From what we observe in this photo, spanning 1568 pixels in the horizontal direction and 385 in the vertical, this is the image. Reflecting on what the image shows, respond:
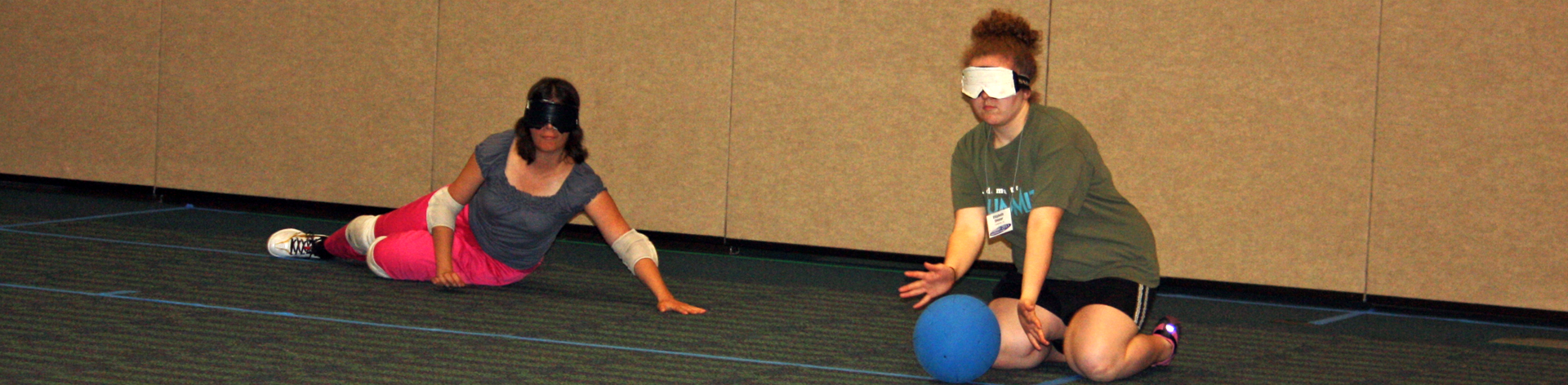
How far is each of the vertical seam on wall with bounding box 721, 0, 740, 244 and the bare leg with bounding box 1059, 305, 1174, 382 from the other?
10.1ft

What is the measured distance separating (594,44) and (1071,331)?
364cm

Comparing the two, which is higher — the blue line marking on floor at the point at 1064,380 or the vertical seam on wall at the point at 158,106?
the vertical seam on wall at the point at 158,106

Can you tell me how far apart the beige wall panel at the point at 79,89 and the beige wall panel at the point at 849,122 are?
11.4 feet

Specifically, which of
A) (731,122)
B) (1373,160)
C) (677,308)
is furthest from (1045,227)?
(731,122)

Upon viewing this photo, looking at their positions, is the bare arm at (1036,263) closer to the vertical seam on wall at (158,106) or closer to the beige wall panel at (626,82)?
the beige wall panel at (626,82)

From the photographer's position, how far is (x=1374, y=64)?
5.23 metres

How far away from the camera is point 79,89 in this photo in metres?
7.26

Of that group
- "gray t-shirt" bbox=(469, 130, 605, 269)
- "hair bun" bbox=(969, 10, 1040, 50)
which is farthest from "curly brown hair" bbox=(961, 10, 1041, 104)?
"gray t-shirt" bbox=(469, 130, 605, 269)

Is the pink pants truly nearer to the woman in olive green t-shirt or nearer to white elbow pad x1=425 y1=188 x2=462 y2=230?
white elbow pad x1=425 y1=188 x2=462 y2=230

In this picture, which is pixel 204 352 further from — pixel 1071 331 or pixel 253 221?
pixel 253 221

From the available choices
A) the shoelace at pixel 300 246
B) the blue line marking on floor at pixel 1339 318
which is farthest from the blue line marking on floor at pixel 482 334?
Answer: the blue line marking on floor at pixel 1339 318

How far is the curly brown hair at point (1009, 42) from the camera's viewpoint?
313cm

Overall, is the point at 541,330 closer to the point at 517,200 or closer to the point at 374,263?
the point at 517,200

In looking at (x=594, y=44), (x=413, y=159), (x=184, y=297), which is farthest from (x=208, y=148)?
(x=184, y=297)
